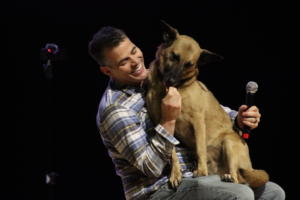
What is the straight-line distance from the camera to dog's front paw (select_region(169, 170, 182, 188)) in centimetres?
174

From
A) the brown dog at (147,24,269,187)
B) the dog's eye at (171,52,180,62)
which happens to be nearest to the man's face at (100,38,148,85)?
the brown dog at (147,24,269,187)

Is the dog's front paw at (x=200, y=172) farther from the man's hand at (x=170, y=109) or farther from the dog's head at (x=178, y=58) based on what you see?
the dog's head at (x=178, y=58)

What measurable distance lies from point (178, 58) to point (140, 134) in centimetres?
35

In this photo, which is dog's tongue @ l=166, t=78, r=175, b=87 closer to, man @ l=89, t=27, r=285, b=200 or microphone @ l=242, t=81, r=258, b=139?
man @ l=89, t=27, r=285, b=200

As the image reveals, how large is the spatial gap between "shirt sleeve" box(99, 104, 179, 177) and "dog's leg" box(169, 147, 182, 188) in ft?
0.12

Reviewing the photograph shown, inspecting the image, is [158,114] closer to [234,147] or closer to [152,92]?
[152,92]

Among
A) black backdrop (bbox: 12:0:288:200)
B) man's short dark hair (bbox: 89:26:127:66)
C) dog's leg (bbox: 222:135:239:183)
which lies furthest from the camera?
black backdrop (bbox: 12:0:288:200)

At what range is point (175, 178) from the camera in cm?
175

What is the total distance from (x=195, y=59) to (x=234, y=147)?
420mm

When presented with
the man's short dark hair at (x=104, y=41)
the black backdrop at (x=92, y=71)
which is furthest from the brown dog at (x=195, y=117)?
the black backdrop at (x=92, y=71)

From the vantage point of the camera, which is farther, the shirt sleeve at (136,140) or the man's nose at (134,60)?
the man's nose at (134,60)

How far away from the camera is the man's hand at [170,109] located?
1723mm

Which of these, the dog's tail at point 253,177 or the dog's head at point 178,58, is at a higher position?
the dog's head at point 178,58

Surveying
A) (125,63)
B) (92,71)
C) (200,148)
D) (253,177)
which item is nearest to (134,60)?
(125,63)
